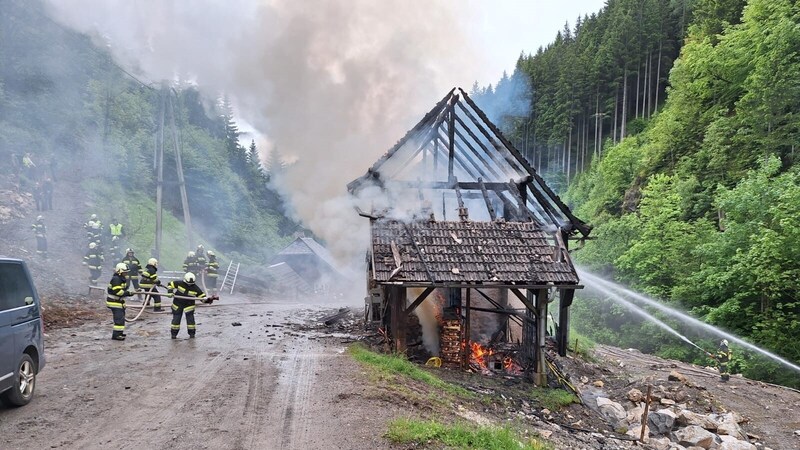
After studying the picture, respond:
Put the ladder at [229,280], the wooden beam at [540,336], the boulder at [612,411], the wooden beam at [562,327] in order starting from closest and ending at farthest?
the boulder at [612,411]
the wooden beam at [540,336]
the wooden beam at [562,327]
the ladder at [229,280]

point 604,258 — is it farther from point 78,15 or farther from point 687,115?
point 78,15

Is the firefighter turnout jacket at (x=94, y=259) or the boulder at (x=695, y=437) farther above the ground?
the firefighter turnout jacket at (x=94, y=259)

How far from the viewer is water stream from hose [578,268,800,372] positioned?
16.8 meters

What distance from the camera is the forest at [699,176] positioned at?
17203 mm

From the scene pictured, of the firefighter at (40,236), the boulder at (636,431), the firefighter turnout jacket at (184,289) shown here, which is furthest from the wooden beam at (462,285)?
the firefighter at (40,236)

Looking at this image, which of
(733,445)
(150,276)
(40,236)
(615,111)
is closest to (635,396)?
(733,445)

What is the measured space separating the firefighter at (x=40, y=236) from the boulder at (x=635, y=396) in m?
21.4

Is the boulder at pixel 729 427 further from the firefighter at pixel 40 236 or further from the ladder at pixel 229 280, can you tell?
the firefighter at pixel 40 236

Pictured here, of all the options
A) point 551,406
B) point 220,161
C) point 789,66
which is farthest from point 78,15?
point 789,66

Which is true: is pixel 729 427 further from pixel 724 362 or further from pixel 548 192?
pixel 548 192

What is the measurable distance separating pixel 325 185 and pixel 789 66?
22934 mm

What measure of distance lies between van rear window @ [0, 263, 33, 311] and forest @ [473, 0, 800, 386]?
65.3 feet

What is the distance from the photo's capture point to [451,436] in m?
6.57

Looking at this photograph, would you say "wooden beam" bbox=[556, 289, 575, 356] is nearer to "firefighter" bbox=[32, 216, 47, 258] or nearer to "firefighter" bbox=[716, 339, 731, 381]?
"firefighter" bbox=[716, 339, 731, 381]
